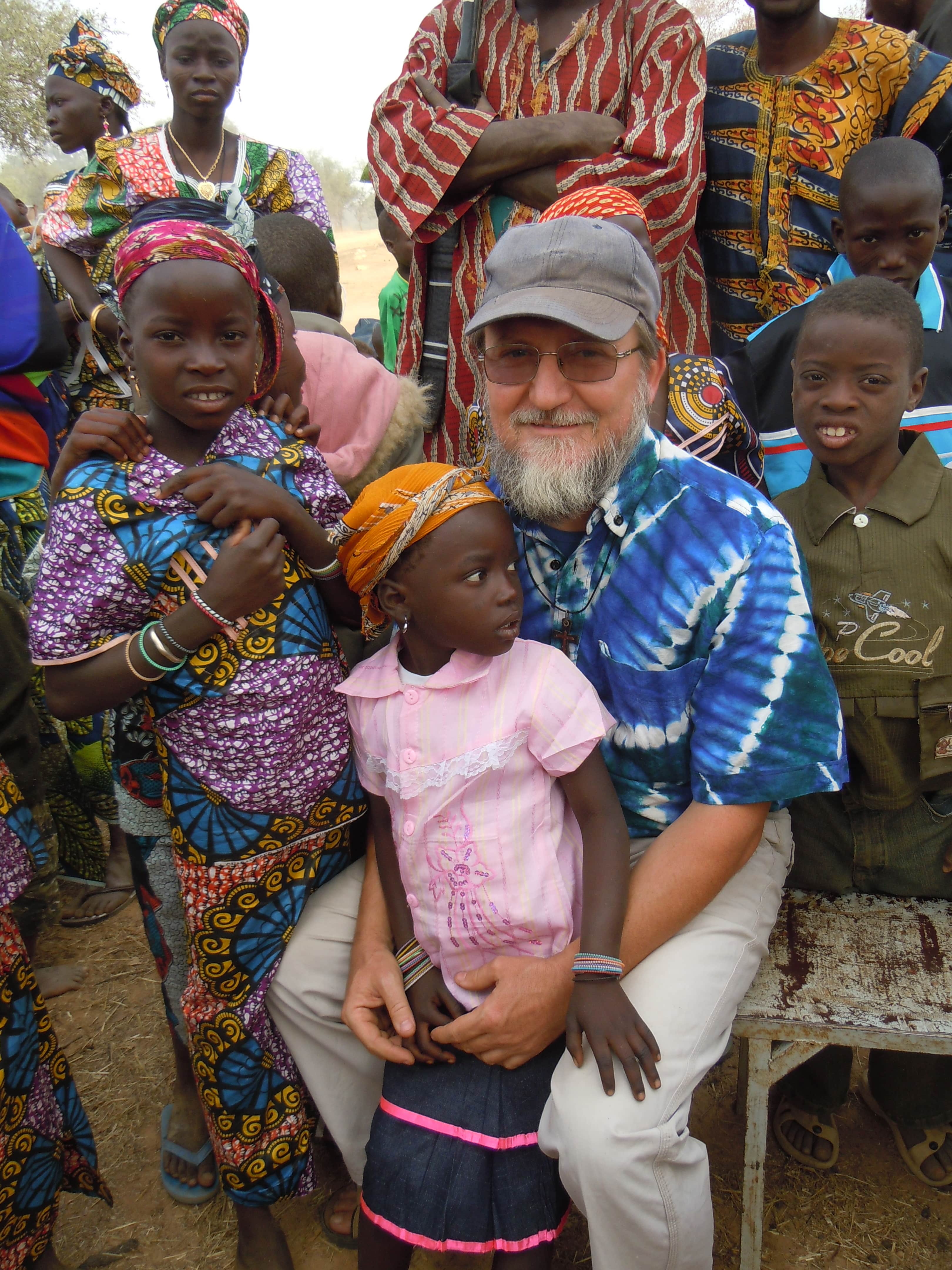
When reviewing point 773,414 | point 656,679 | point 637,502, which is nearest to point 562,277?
point 637,502

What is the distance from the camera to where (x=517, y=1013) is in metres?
1.95

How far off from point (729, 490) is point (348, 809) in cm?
121

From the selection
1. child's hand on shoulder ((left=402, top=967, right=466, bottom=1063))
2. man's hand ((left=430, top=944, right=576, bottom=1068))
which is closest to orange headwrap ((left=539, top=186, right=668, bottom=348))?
man's hand ((left=430, top=944, right=576, bottom=1068))

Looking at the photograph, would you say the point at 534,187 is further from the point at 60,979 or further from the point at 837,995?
the point at 60,979

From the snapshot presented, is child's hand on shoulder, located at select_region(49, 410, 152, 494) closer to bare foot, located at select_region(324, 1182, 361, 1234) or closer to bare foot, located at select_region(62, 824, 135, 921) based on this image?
bare foot, located at select_region(324, 1182, 361, 1234)

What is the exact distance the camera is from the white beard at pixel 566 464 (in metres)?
2.12

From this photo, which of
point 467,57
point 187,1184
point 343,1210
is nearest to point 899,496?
point 467,57

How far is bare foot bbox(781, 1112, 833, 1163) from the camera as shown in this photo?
2.65 metres

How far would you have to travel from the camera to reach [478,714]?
204 centimetres

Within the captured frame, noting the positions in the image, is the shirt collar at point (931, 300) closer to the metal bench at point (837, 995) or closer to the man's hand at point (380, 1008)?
the metal bench at point (837, 995)

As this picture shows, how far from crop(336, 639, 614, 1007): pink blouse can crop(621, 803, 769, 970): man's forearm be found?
0.15 meters

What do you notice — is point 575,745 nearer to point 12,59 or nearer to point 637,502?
point 637,502

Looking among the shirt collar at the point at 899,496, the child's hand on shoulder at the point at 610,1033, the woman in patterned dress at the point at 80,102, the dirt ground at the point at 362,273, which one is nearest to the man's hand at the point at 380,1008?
the child's hand on shoulder at the point at 610,1033

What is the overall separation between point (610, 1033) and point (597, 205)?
203cm
